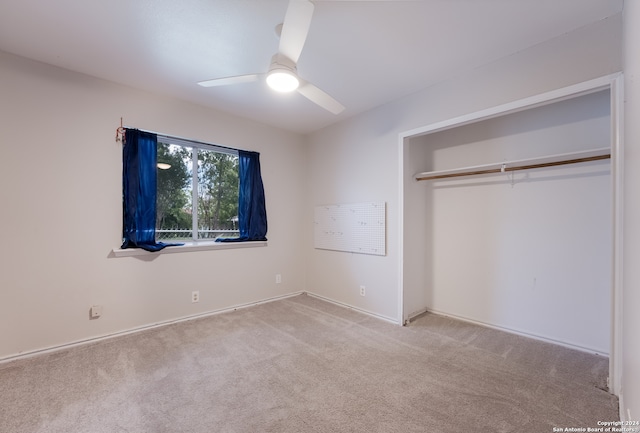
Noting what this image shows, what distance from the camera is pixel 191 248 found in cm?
322

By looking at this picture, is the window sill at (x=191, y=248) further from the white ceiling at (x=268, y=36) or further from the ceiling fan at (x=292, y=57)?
the ceiling fan at (x=292, y=57)

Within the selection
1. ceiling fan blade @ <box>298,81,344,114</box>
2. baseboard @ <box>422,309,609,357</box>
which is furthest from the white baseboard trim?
ceiling fan blade @ <box>298,81,344,114</box>

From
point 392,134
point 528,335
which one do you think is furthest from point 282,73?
point 528,335

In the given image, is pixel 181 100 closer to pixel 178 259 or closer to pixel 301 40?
pixel 178 259

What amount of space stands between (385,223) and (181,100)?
279 centimetres

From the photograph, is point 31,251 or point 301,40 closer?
point 301,40

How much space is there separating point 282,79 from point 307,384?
7.02ft

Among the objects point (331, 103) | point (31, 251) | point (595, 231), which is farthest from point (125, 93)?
point (595, 231)

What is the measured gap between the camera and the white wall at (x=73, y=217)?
7.48 ft

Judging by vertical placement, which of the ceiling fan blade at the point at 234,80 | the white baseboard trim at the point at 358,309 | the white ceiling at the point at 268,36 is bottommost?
the white baseboard trim at the point at 358,309

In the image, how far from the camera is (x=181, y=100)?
10.4 ft

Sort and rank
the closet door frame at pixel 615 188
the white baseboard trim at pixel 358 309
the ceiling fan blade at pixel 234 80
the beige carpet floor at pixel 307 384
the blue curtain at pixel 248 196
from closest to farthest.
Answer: the beige carpet floor at pixel 307 384
the closet door frame at pixel 615 188
the ceiling fan blade at pixel 234 80
the white baseboard trim at pixel 358 309
the blue curtain at pixel 248 196

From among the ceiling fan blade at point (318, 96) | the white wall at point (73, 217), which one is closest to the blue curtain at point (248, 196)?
the white wall at point (73, 217)

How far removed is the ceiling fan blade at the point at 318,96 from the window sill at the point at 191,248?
7.26ft
